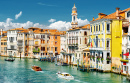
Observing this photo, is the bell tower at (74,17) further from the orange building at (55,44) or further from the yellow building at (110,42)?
Answer: the yellow building at (110,42)

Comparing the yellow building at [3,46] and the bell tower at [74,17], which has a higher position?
the bell tower at [74,17]

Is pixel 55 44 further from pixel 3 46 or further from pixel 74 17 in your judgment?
pixel 3 46

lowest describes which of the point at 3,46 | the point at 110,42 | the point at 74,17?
the point at 3,46

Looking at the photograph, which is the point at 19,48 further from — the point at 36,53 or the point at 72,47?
the point at 72,47

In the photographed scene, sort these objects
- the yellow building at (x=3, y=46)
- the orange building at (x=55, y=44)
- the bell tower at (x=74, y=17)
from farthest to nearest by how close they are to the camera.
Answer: the yellow building at (x=3, y=46) < the orange building at (x=55, y=44) < the bell tower at (x=74, y=17)

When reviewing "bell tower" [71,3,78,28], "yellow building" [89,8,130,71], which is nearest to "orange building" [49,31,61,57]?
"bell tower" [71,3,78,28]

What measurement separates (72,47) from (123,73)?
65.8 ft

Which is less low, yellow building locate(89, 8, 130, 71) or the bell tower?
the bell tower

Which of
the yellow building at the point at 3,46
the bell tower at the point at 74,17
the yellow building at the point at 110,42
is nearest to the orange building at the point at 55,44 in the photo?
the bell tower at the point at 74,17

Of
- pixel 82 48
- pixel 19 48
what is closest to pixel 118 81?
pixel 82 48

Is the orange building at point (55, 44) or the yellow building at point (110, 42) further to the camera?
the orange building at point (55, 44)

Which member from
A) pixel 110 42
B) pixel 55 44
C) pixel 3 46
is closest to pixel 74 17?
pixel 55 44

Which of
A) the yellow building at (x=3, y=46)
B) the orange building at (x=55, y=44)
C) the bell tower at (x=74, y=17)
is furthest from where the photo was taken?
the yellow building at (x=3, y=46)

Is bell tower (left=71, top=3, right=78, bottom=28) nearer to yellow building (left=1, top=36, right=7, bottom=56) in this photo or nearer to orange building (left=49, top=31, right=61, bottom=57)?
orange building (left=49, top=31, right=61, bottom=57)
